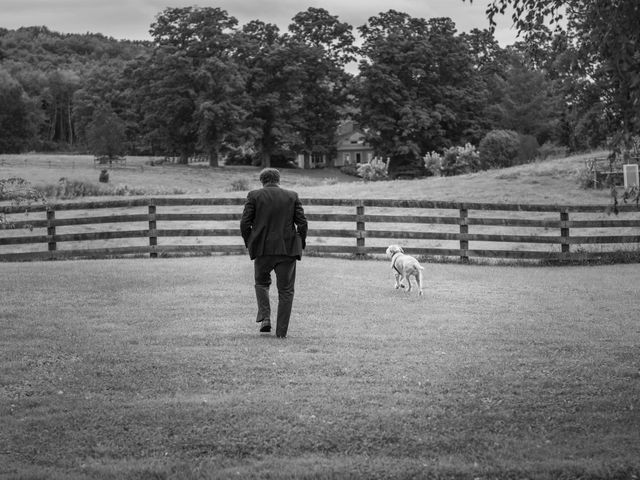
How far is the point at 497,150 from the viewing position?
68.7 meters

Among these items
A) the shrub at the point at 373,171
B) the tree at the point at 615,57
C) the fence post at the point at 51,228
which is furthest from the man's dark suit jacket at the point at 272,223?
the shrub at the point at 373,171

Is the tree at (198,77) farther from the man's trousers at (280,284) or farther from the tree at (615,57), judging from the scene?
the tree at (615,57)

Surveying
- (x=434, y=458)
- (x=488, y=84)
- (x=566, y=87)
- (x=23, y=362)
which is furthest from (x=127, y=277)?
(x=488, y=84)

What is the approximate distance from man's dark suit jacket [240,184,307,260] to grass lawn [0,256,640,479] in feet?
3.67

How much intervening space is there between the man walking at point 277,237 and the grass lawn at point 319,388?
1.60 feet

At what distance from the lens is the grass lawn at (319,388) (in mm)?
5348

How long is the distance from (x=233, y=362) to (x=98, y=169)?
6797 centimetres

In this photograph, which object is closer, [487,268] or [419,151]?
[487,268]

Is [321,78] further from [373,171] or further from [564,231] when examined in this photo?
[564,231]

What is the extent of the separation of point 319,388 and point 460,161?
184 feet

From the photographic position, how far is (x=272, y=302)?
41.2ft

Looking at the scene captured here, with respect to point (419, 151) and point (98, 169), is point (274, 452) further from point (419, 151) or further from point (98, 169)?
point (419, 151)

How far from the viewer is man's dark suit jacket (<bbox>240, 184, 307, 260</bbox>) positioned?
31.5 feet

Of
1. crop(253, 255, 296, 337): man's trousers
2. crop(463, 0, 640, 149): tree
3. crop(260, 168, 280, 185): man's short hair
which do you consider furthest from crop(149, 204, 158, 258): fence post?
crop(463, 0, 640, 149): tree
